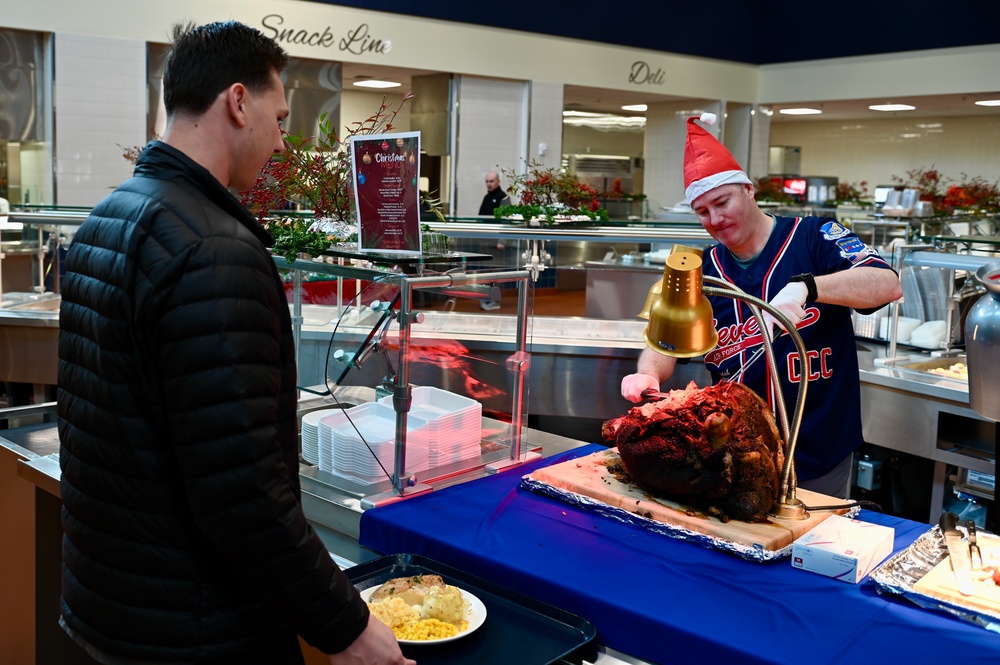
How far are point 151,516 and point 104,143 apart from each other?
1041cm

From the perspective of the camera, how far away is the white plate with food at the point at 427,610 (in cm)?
168

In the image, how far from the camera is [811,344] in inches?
103

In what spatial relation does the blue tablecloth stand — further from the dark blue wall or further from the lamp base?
the dark blue wall

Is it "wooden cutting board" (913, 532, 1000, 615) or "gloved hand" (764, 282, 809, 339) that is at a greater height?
"gloved hand" (764, 282, 809, 339)

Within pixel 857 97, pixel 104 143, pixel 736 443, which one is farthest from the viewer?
pixel 857 97

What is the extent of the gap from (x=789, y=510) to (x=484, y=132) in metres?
11.8

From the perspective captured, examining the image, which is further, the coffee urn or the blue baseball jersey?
the blue baseball jersey

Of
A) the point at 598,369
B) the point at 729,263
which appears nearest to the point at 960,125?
the point at 598,369

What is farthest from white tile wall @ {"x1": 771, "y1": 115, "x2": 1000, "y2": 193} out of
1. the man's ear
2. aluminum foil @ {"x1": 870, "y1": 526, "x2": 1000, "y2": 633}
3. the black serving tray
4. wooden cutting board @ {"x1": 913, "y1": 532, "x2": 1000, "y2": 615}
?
the man's ear

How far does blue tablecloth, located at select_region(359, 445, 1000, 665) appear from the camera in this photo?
5.17 feet

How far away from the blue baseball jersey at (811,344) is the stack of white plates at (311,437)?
3.70ft

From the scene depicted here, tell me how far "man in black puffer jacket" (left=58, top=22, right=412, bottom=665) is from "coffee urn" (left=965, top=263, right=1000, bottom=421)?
110 cm

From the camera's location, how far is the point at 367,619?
58.0 inches

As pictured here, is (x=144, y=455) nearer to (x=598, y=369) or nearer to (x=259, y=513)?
(x=259, y=513)
